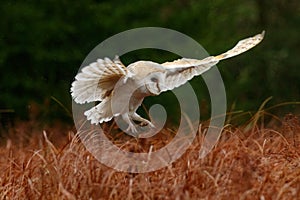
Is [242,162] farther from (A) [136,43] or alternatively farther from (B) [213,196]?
(A) [136,43]

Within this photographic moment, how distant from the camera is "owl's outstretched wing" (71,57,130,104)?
2.34 meters

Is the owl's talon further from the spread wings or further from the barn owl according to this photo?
the spread wings

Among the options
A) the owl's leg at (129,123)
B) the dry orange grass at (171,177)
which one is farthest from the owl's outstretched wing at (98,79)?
the dry orange grass at (171,177)

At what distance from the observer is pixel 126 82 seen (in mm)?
2355

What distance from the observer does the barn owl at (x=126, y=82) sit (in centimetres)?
234

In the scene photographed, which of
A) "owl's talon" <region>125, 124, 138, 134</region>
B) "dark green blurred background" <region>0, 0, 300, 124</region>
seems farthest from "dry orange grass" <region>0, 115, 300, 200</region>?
"dark green blurred background" <region>0, 0, 300, 124</region>

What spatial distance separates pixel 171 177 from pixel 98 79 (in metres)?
0.48

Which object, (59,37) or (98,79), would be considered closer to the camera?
(98,79)

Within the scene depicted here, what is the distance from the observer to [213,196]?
7.83ft

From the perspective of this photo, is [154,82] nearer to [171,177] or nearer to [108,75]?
[108,75]

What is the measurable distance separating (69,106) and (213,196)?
5839mm

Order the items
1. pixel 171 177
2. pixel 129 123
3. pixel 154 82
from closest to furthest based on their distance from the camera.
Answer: pixel 154 82
pixel 129 123
pixel 171 177

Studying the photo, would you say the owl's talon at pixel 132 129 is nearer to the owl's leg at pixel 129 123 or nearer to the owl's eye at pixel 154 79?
the owl's leg at pixel 129 123

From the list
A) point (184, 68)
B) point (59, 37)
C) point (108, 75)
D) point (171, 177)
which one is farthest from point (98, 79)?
point (59, 37)
